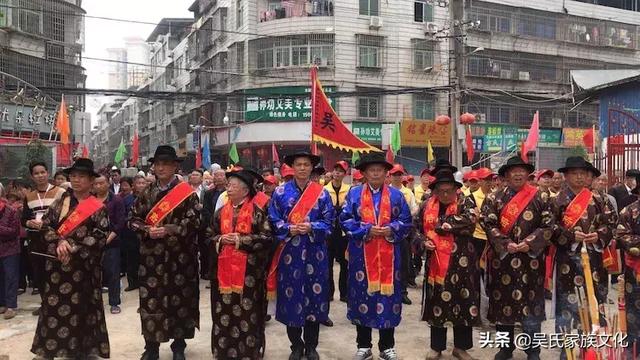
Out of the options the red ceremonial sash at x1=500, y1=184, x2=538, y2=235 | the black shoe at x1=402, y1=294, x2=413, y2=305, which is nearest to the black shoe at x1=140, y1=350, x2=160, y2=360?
the red ceremonial sash at x1=500, y1=184, x2=538, y2=235

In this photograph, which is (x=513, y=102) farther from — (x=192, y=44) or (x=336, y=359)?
(x=336, y=359)

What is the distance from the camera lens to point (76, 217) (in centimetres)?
463

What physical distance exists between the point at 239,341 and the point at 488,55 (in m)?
26.7

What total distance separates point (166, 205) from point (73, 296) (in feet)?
3.53

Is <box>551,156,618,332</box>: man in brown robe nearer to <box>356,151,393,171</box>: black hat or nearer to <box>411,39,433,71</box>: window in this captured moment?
<box>356,151,393,171</box>: black hat

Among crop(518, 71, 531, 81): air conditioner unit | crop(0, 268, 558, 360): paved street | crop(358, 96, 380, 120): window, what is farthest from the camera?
crop(518, 71, 531, 81): air conditioner unit

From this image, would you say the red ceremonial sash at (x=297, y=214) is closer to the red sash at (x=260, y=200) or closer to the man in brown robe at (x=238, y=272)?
the man in brown robe at (x=238, y=272)

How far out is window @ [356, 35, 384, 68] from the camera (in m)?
25.8

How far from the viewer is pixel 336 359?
5.01 m

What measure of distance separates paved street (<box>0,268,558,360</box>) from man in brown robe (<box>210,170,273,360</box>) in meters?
0.66

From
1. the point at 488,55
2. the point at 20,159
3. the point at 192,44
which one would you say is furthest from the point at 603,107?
the point at 192,44

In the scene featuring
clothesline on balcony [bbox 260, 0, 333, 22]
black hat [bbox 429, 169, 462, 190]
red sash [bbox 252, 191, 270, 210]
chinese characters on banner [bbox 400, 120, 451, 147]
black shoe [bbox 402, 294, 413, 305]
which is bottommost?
black shoe [bbox 402, 294, 413, 305]

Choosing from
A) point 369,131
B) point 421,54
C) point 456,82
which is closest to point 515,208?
point 456,82

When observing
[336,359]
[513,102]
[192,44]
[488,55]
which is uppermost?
[192,44]
